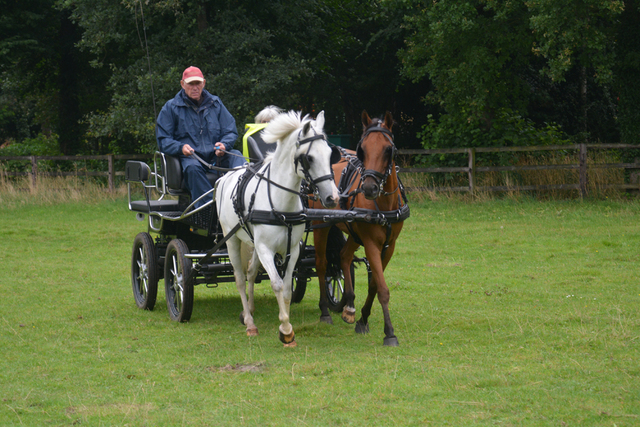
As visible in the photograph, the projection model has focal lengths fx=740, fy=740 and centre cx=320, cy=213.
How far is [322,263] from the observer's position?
24.2 feet

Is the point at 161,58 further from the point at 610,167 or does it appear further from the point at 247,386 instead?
the point at 247,386

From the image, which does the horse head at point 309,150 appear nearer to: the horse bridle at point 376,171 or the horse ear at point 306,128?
the horse ear at point 306,128

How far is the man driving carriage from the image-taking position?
7539 mm

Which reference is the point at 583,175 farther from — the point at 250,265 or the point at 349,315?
the point at 250,265

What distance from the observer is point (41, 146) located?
30.7m

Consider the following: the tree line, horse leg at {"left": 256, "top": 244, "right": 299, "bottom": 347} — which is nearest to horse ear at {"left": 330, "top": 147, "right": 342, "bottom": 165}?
horse leg at {"left": 256, "top": 244, "right": 299, "bottom": 347}

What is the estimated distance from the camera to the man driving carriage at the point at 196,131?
7.54m

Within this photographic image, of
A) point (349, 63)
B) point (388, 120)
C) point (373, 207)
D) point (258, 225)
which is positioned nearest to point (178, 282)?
point (258, 225)

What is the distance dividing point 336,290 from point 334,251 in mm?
739

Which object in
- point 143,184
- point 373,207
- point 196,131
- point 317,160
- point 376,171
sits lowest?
point 373,207

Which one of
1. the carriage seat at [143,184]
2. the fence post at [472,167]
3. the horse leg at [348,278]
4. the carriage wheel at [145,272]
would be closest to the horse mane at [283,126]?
A: the horse leg at [348,278]

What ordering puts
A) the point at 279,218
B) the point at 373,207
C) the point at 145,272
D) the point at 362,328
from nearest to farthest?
1. the point at 279,218
2. the point at 373,207
3. the point at 362,328
4. the point at 145,272

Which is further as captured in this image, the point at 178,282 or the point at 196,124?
the point at 196,124

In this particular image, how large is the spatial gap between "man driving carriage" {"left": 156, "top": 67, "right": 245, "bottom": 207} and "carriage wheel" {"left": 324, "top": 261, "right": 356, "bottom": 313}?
157cm
